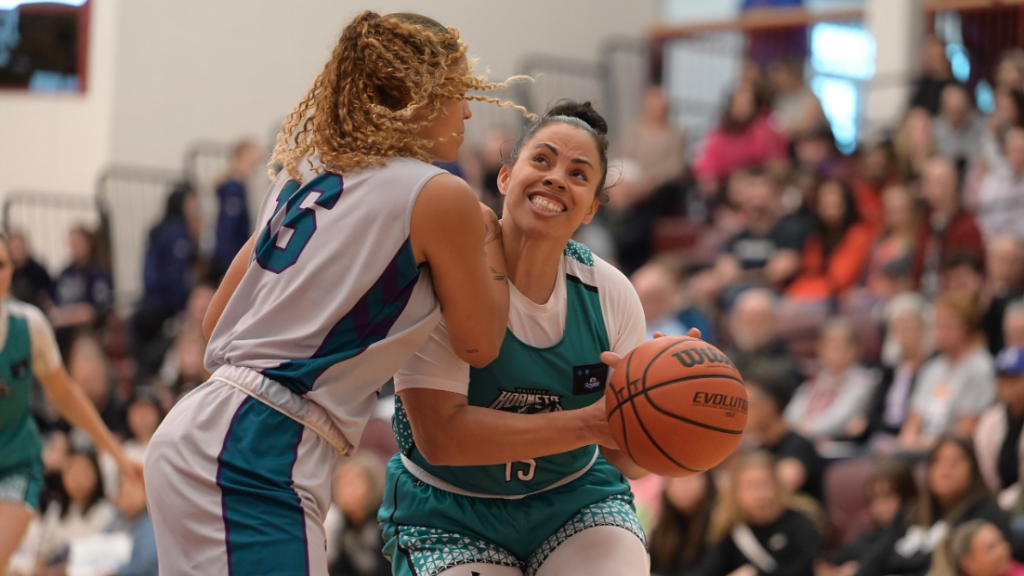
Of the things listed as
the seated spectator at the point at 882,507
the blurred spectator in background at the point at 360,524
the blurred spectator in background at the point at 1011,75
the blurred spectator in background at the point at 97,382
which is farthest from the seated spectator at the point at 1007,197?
the blurred spectator in background at the point at 97,382

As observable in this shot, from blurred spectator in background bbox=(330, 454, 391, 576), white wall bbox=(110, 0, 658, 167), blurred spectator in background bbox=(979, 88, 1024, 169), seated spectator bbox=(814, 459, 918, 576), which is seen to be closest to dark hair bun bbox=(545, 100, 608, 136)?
seated spectator bbox=(814, 459, 918, 576)

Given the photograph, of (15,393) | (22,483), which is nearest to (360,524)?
(22,483)

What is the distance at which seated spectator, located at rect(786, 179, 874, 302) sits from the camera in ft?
30.5

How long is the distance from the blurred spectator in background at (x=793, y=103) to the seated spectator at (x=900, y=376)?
3941mm

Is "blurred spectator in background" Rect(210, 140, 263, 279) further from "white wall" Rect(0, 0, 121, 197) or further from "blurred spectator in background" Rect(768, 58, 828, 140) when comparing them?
"blurred spectator in background" Rect(768, 58, 828, 140)

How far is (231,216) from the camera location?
12.2 metres

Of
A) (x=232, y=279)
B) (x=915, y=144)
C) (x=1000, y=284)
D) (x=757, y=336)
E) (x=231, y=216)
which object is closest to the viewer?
(x=232, y=279)

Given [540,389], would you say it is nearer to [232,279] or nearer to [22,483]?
[232,279]

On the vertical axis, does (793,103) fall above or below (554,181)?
below

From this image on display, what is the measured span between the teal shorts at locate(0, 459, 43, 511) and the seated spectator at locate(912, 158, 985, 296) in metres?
5.86

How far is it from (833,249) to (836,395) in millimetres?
2086

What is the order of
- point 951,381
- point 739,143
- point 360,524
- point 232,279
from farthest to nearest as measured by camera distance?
point 739,143 < point 360,524 < point 951,381 < point 232,279

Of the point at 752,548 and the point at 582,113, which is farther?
the point at 752,548

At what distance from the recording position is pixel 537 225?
3.20 m
